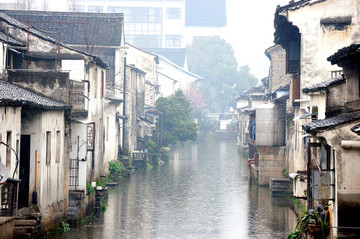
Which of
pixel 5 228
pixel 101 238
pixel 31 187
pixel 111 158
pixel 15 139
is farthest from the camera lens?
pixel 111 158

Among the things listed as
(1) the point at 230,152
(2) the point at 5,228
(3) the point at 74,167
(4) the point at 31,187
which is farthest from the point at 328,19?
(1) the point at 230,152

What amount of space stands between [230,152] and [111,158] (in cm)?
2611

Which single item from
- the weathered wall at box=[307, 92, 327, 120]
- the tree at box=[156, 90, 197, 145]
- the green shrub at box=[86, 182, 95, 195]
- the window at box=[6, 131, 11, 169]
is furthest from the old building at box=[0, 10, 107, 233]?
the tree at box=[156, 90, 197, 145]

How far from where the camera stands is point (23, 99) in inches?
766

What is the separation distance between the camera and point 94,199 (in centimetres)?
2898

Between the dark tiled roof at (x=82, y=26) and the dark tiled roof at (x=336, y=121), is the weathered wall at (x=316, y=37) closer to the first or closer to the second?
the dark tiled roof at (x=336, y=121)

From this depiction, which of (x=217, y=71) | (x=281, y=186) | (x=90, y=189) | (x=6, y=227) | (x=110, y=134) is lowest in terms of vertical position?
(x=6, y=227)

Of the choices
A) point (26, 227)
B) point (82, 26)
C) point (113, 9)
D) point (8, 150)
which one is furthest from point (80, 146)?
point (113, 9)

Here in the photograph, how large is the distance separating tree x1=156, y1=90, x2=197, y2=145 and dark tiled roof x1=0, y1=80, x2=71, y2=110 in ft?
132

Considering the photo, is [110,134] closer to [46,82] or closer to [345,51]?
[46,82]

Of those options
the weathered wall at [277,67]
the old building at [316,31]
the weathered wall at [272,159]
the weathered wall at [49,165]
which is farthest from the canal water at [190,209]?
the weathered wall at [277,67]

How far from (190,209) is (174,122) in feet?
114

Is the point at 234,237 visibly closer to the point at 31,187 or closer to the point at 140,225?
the point at 140,225

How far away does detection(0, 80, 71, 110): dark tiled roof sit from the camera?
1831 centimetres
